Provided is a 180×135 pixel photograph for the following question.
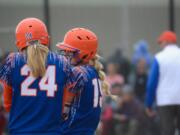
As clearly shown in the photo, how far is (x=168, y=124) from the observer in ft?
35.9

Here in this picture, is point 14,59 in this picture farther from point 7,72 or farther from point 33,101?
point 33,101

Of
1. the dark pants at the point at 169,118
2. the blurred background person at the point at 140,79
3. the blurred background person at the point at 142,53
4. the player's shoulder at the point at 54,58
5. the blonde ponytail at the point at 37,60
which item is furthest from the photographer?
the blurred background person at the point at 142,53

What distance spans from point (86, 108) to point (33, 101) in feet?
3.09

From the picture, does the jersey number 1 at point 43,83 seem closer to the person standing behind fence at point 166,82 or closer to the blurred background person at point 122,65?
the person standing behind fence at point 166,82

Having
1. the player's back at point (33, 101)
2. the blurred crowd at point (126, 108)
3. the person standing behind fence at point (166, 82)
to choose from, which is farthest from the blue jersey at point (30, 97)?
the blurred crowd at point (126, 108)

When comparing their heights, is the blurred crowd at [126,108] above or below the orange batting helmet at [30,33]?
below

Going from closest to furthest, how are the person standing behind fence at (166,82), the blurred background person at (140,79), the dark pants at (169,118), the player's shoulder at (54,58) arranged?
the player's shoulder at (54,58) → the person standing behind fence at (166,82) → the dark pants at (169,118) → the blurred background person at (140,79)

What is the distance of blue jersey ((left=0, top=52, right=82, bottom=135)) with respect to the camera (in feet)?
20.3

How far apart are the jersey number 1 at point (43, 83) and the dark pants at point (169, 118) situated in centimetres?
466

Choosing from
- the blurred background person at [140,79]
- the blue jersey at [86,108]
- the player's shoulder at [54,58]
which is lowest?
the blurred background person at [140,79]

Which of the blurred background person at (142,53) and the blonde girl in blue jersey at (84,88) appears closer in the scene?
the blonde girl in blue jersey at (84,88)

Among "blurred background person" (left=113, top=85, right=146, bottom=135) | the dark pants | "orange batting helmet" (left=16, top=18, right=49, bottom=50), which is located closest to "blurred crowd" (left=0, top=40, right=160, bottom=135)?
"blurred background person" (left=113, top=85, right=146, bottom=135)

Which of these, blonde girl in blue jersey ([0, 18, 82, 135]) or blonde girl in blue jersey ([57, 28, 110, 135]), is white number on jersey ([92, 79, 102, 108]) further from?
blonde girl in blue jersey ([0, 18, 82, 135])

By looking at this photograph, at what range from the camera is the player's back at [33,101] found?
6180 millimetres
